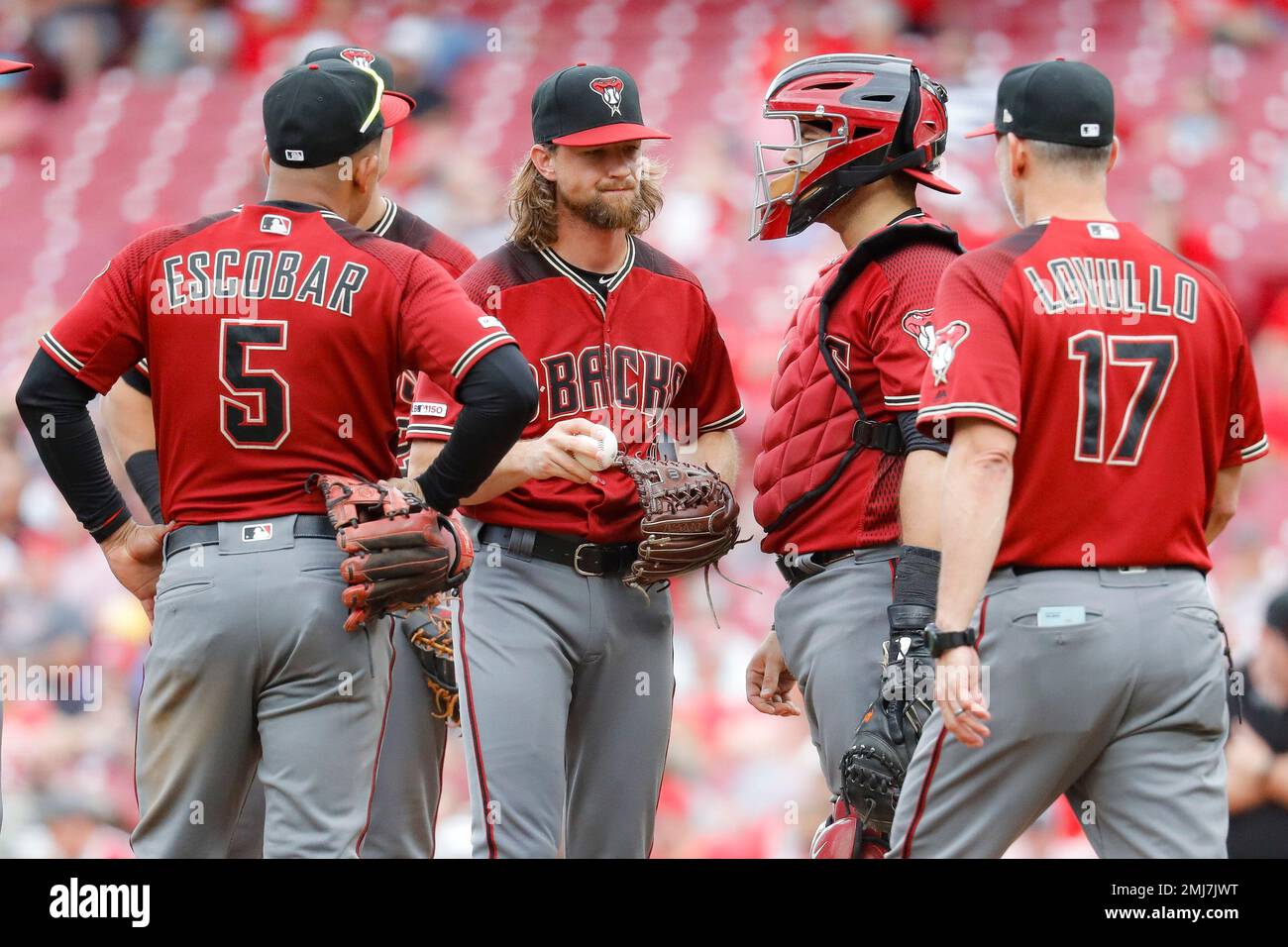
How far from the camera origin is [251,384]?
2.88 metres

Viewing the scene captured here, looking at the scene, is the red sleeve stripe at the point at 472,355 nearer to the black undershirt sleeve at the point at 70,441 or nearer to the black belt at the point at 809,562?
the black undershirt sleeve at the point at 70,441

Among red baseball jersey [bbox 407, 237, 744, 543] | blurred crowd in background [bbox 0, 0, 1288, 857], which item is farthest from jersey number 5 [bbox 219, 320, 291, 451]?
blurred crowd in background [bbox 0, 0, 1288, 857]

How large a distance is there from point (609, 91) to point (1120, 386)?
1444 mm

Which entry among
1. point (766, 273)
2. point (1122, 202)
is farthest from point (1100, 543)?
point (1122, 202)

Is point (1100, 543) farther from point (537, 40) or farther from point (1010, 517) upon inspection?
point (537, 40)

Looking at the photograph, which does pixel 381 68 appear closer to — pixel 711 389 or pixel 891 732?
pixel 711 389

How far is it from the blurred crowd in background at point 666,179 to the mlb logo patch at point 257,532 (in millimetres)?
3178

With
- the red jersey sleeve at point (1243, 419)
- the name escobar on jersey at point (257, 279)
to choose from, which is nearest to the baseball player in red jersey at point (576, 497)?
the name escobar on jersey at point (257, 279)

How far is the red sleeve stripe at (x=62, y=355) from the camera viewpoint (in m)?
2.94

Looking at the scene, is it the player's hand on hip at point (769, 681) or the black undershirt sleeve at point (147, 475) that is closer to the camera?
the black undershirt sleeve at point (147, 475)

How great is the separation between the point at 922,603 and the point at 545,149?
4.44 ft

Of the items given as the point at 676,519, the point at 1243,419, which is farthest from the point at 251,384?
the point at 1243,419

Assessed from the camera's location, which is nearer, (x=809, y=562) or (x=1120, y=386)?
(x=1120, y=386)

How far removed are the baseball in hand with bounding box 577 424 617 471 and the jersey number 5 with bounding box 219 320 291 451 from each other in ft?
1.98
